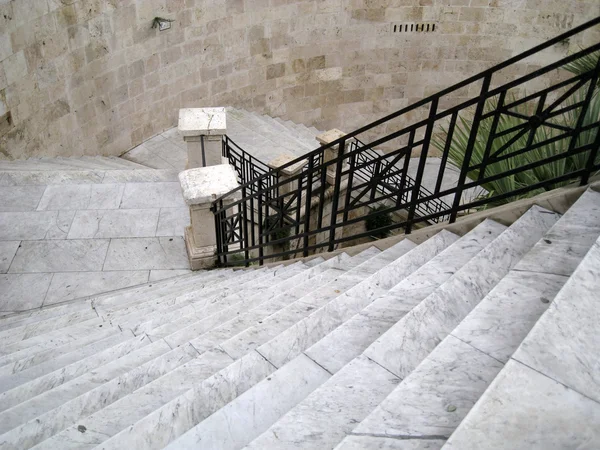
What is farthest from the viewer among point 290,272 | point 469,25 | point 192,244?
point 469,25

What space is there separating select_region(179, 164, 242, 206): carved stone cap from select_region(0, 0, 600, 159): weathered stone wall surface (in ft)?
10.7

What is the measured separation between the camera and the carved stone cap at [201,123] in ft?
19.9

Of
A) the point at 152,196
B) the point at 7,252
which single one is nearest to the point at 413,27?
the point at 152,196

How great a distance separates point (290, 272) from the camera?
15.6ft

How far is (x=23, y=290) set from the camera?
5.18 m

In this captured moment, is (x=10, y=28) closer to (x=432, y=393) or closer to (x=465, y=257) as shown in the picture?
(x=465, y=257)

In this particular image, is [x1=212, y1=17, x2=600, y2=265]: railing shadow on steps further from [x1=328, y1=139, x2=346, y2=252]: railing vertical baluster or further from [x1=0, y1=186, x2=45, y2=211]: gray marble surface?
[x1=0, y1=186, x2=45, y2=211]: gray marble surface

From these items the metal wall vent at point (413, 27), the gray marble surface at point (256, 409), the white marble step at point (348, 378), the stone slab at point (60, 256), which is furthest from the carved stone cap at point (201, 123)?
the metal wall vent at point (413, 27)

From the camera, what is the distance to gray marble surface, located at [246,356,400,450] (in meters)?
1.99

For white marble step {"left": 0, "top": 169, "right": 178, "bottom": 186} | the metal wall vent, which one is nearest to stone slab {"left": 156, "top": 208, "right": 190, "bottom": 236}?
white marble step {"left": 0, "top": 169, "right": 178, "bottom": 186}

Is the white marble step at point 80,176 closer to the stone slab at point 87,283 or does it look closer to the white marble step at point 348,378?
the stone slab at point 87,283

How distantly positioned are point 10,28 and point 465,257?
6.17 m

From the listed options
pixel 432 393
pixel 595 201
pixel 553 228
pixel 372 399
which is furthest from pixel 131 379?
pixel 595 201

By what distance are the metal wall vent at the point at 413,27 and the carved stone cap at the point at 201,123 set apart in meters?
6.92
